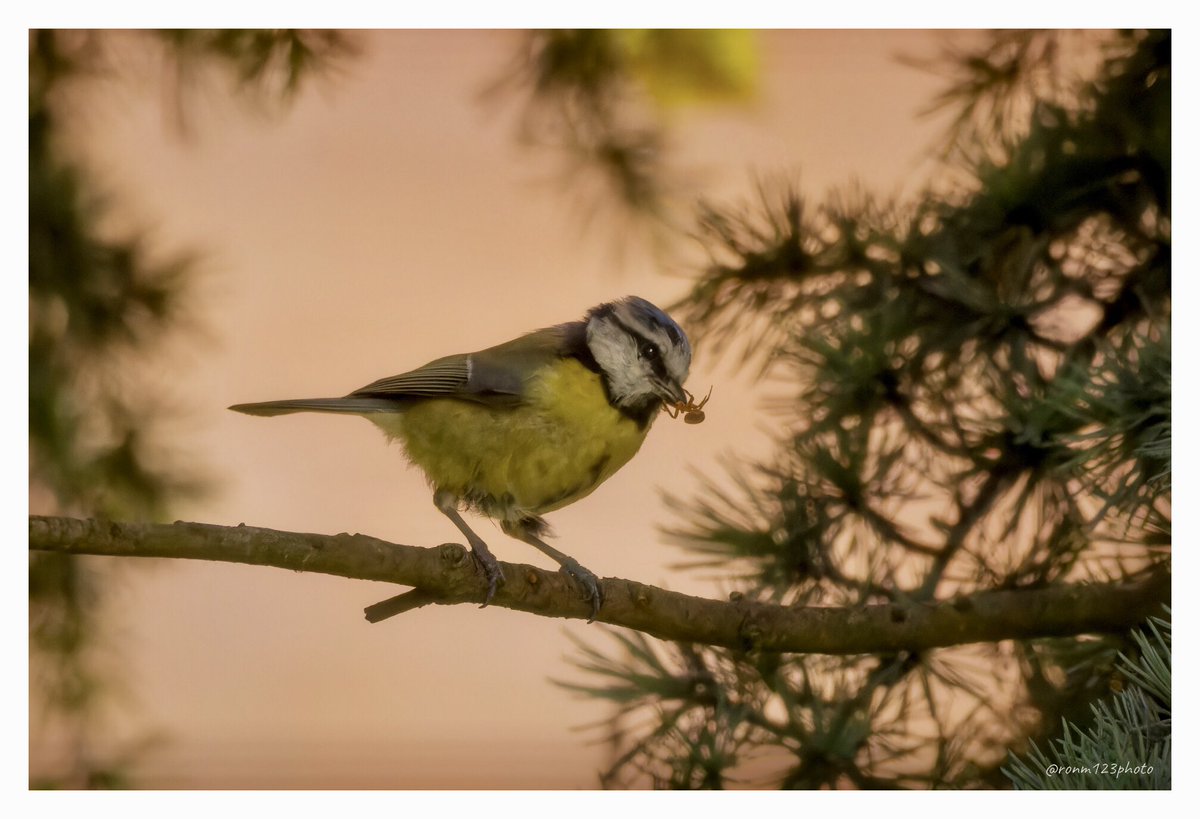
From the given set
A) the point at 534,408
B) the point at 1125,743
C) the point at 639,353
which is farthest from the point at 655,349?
the point at 1125,743

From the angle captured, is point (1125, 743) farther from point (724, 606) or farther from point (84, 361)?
point (84, 361)

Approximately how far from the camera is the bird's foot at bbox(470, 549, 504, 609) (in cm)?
96

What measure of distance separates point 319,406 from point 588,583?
11.7 inches

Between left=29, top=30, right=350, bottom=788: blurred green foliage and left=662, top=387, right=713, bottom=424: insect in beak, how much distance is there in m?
0.45

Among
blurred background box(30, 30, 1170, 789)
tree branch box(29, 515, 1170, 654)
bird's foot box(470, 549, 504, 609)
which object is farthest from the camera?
blurred background box(30, 30, 1170, 789)

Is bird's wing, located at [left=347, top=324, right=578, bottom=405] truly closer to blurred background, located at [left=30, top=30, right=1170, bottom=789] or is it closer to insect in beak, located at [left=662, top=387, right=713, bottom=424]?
blurred background, located at [left=30, top=30, right=1170, bottom=789]

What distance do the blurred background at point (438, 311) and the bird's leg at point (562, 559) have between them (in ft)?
0.06

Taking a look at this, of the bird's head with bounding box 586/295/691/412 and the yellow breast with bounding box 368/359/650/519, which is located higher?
the bird's head with bounding box 586/295/691/412

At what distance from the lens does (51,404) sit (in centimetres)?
108

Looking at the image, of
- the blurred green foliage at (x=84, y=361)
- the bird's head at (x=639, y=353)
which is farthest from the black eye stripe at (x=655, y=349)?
the blurred green foliage at (x=84, y=361)

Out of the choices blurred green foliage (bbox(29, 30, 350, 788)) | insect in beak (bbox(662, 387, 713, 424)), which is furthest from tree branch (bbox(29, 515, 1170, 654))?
blurred green foliage (bbox(29, 30, 350, 788))

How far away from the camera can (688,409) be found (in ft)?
3.56

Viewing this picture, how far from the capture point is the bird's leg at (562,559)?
1027mm
